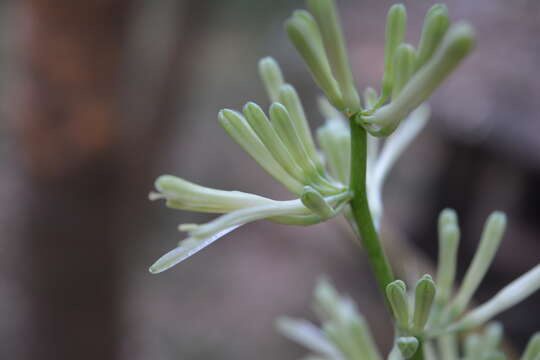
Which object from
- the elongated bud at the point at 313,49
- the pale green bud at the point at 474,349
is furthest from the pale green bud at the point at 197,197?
the pale green bud at the point at 474,349

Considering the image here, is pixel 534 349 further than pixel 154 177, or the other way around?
pixel 154 177

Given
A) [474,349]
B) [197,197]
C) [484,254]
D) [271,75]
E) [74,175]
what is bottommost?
[474,349]

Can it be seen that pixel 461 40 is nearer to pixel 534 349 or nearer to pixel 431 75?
pixel 431 75

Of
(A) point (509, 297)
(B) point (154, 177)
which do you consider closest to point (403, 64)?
(A) point (509, 297)

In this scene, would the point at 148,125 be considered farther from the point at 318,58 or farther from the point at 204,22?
the point at 318,58

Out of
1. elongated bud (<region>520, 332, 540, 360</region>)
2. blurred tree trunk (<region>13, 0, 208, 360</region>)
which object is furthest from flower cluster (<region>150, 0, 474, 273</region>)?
blurred tree trunk (<region>13, 0, 208, 360</region>)

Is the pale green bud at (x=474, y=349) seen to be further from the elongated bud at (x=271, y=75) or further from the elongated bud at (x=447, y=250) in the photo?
the elongated bud at (x=271, y=75)

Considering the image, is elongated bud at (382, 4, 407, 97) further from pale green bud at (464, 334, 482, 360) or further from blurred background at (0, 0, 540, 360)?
blurred background at (0, 0, 540, 360)
